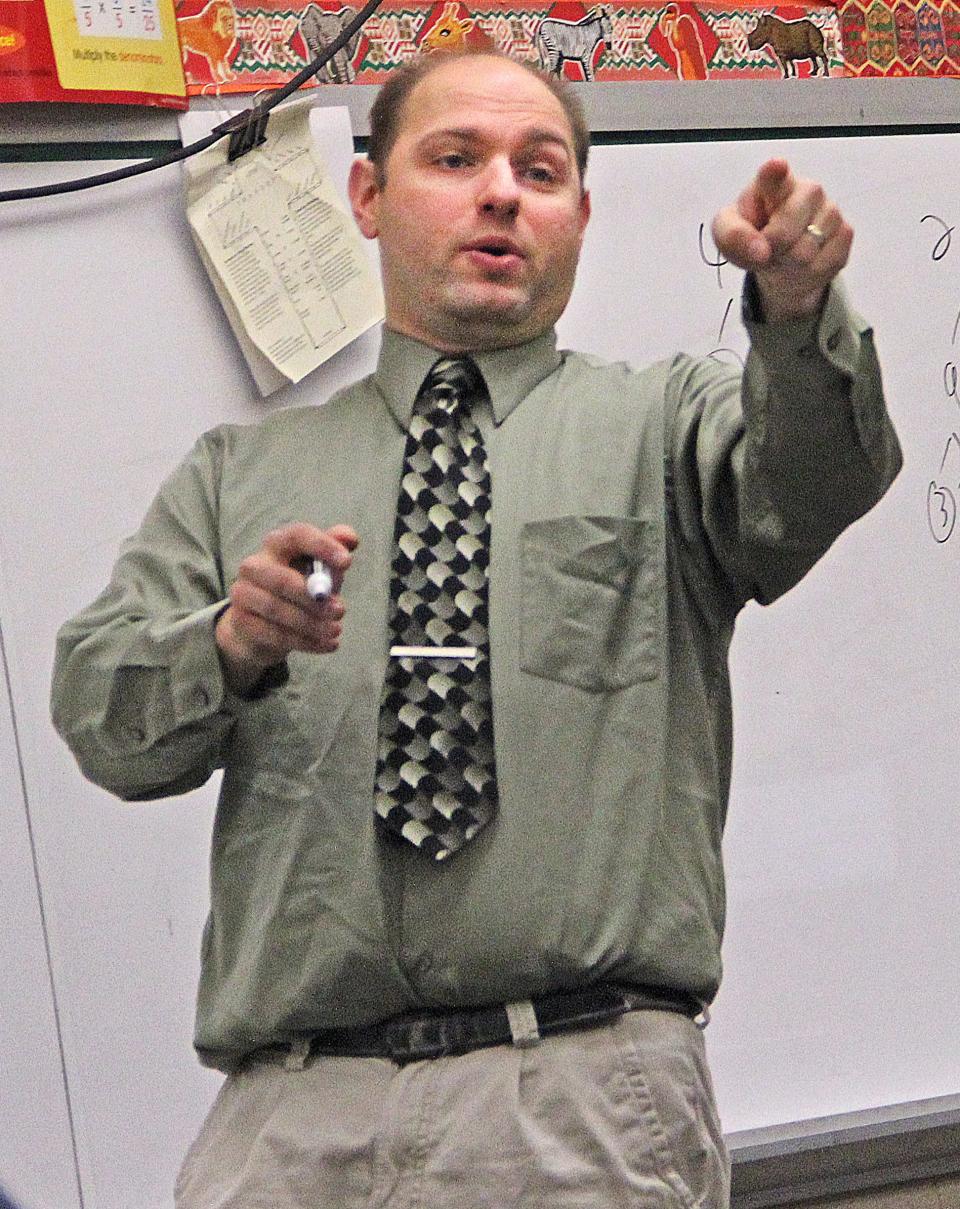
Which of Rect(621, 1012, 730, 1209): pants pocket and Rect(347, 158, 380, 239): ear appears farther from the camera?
Rect(347, 158, 380, 239): ear

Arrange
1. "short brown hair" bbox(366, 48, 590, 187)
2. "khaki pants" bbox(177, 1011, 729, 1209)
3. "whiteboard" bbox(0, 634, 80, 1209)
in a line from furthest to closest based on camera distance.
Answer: "whiteboard" bbox(0, 634, 80, 1209) → "short brown hair" bbox(366, 48, 590, 187) → "khaki pants" bbox(177, 1011, 729, 1209)

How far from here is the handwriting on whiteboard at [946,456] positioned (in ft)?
6.40

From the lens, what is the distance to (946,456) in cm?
196

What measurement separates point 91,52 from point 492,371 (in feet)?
2.18

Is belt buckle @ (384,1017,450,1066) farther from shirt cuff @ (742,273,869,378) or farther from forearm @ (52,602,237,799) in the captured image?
shirt cuff @ (742,273,869,378)

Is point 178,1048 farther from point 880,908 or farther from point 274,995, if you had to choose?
point 880,908

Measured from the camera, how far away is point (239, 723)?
1150 millimetres

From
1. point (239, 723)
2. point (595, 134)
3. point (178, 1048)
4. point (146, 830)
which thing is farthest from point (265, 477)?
point (595, 134)

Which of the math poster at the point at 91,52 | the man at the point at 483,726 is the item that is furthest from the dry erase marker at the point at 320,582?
the math poster at the point at 91,52

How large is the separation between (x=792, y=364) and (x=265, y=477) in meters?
0.40

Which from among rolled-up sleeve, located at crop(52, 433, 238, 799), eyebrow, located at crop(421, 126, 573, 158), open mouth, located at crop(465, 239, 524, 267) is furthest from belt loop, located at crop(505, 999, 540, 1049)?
eyebrow, located at crop(421, 126, 573, 158)

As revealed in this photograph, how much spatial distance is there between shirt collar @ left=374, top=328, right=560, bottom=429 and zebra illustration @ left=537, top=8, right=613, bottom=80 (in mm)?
724

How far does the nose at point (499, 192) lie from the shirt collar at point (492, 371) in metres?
0.09

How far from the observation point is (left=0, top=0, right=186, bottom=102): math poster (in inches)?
64.0
